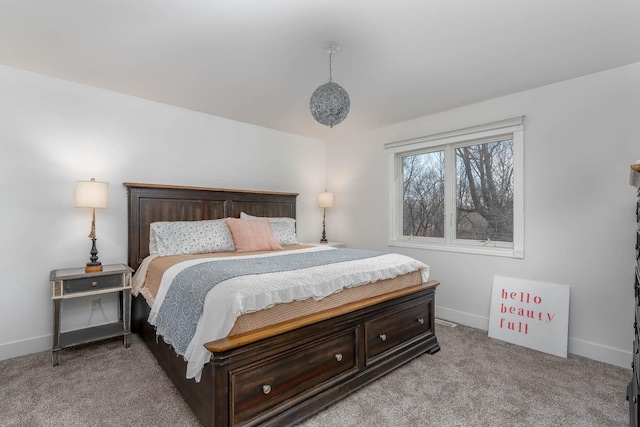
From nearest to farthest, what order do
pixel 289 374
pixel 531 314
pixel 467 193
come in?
1. pixel 289 374
2. pixel 531 314
3. pixel 467 193

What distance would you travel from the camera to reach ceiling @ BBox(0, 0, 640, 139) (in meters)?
1.92

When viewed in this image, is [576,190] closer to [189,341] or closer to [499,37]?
[499,37]

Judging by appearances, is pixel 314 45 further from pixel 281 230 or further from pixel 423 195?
pixel 423 195

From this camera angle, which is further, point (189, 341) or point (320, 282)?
point (320, 282)

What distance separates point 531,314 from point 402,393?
167 centimetres

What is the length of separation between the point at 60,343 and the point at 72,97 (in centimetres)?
217

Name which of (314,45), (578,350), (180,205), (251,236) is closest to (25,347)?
(180,205)

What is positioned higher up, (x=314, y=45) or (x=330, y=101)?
(x=314, y=45)

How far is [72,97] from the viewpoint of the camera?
301 centimetres

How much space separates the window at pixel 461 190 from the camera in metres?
3.30

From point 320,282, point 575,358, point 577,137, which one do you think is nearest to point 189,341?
point 320,282

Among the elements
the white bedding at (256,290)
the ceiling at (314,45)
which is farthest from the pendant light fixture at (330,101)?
the white bedding at (256,290)

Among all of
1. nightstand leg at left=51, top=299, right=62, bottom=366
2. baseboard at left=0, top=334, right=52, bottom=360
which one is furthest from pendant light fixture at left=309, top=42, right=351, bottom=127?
baseboard at left=0, top=334, right=52, bottom=360

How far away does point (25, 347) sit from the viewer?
2.77m
